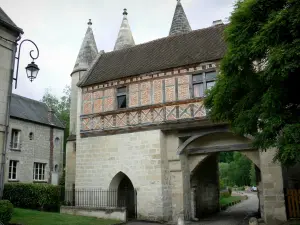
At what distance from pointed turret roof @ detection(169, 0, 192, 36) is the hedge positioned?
37.2 feet

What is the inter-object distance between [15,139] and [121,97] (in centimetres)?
1028

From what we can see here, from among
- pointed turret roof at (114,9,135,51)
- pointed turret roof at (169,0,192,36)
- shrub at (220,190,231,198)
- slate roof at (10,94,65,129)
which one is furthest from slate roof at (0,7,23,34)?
shrub at (220,190,231,198)

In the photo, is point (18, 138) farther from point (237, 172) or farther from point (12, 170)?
point (237, 172)

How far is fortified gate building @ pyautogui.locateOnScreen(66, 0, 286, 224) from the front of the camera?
1230cm

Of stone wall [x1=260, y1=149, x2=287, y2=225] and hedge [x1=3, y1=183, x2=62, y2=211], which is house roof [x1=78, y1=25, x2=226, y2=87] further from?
hedge [x1=3, y1=183, x2=62, y2=211]

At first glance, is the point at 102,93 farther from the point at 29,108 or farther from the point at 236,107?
the point at 29,108

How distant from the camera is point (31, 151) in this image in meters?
21.5

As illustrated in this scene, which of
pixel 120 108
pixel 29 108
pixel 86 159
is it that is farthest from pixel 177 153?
pixel 29 108

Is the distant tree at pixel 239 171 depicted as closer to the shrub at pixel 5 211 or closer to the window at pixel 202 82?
the window at pixel 202 82

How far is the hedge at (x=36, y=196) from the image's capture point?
14.9m

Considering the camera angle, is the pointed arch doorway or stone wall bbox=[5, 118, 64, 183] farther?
stone wall bbox=[5, 118, 64, 183]

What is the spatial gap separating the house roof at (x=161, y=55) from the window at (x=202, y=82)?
61 centimetres

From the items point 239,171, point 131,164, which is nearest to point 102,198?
point 131,164

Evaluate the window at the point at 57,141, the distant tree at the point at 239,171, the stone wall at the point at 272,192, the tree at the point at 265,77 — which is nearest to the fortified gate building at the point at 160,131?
the stone wall at the point at 272,192
